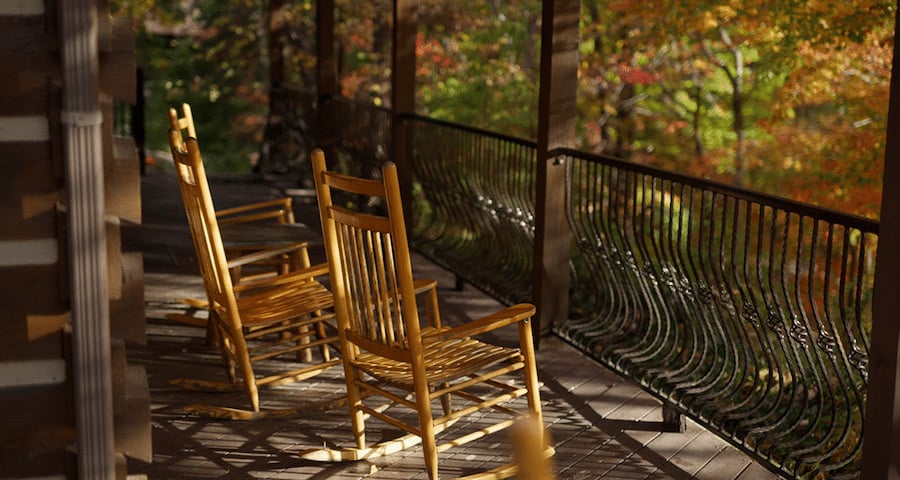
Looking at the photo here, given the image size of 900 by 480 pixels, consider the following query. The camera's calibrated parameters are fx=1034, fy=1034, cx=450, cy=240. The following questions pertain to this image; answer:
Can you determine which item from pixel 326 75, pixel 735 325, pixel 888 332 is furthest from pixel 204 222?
pixel 326 75

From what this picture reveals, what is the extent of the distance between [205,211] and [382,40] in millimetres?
10337

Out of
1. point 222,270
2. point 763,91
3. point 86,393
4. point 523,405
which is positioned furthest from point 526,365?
point 763,91

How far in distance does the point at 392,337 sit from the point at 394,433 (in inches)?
28.0

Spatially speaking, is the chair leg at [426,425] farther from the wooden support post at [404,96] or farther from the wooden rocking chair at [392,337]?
the wooden support post at [404,96]

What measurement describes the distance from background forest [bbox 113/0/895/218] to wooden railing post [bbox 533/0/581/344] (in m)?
3.75

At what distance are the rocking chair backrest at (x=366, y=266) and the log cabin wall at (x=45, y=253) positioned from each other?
3.41 feet

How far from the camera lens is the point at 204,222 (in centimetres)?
387

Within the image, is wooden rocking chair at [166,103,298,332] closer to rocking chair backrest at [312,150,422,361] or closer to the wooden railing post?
rocking chair backrest at [312,150,422,361]

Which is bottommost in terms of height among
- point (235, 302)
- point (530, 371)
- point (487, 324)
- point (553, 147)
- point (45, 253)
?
point (530, 371)

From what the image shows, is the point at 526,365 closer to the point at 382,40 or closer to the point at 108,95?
the point at 108,95

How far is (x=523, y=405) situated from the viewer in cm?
424

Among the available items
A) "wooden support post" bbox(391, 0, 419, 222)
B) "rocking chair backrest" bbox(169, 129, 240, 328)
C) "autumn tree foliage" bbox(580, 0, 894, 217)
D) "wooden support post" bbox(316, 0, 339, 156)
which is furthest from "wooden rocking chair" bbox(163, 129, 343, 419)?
"autumn tree foliage" bbox(580, 0, 894, 217)

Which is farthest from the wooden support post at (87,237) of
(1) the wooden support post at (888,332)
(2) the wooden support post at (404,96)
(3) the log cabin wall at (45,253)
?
(2) the wooden support post at (404,96)

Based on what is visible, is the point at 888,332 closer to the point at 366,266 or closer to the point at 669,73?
the point at 366,266
